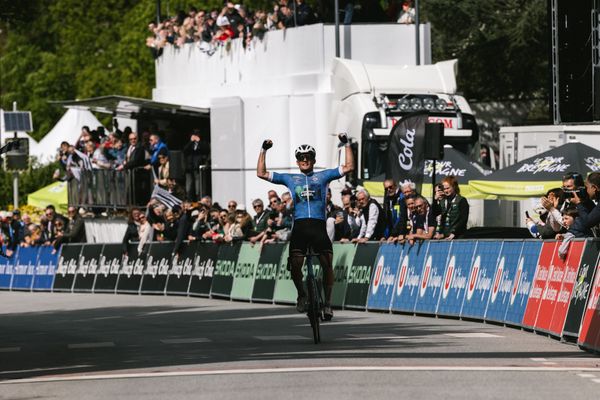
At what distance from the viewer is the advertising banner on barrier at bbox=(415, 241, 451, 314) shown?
72.1 ft

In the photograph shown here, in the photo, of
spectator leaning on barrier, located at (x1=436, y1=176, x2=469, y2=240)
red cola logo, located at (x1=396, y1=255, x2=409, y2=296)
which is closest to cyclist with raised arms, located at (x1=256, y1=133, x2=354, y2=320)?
spectator leaning on barrier, located at (x1=436, y1=176, x2=469, y2=240)

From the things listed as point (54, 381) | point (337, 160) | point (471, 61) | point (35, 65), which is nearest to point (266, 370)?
point (54, 381)

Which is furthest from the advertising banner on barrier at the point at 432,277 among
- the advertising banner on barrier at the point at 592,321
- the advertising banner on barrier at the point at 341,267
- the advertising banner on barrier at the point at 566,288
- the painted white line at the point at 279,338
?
the advertising banner on barrier at the point at 592,321

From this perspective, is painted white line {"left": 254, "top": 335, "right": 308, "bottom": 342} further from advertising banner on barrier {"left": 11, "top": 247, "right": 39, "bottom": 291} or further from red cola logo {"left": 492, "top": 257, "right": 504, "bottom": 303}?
advertising banner on barrier {"left": 11, "top": 247, "right": 39, "bottom": 291}

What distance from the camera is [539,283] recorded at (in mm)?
18500

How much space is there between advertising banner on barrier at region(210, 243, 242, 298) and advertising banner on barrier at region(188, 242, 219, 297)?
0.68 ft

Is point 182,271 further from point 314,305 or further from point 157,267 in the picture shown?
point 314,305

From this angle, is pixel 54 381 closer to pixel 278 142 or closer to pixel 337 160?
pixel 337 160

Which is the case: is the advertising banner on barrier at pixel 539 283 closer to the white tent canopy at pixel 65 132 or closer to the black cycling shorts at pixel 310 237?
the black cycling shorts at pixel 310 237

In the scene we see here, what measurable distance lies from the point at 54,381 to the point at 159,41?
26989mm

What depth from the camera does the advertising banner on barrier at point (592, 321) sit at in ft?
51.3

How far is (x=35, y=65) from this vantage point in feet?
287

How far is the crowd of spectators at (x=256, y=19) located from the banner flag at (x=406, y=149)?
20.3ft

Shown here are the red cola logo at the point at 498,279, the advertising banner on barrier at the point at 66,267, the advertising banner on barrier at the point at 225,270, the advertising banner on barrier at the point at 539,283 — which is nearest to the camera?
the advertising banner on barrier at the point at 539,283
